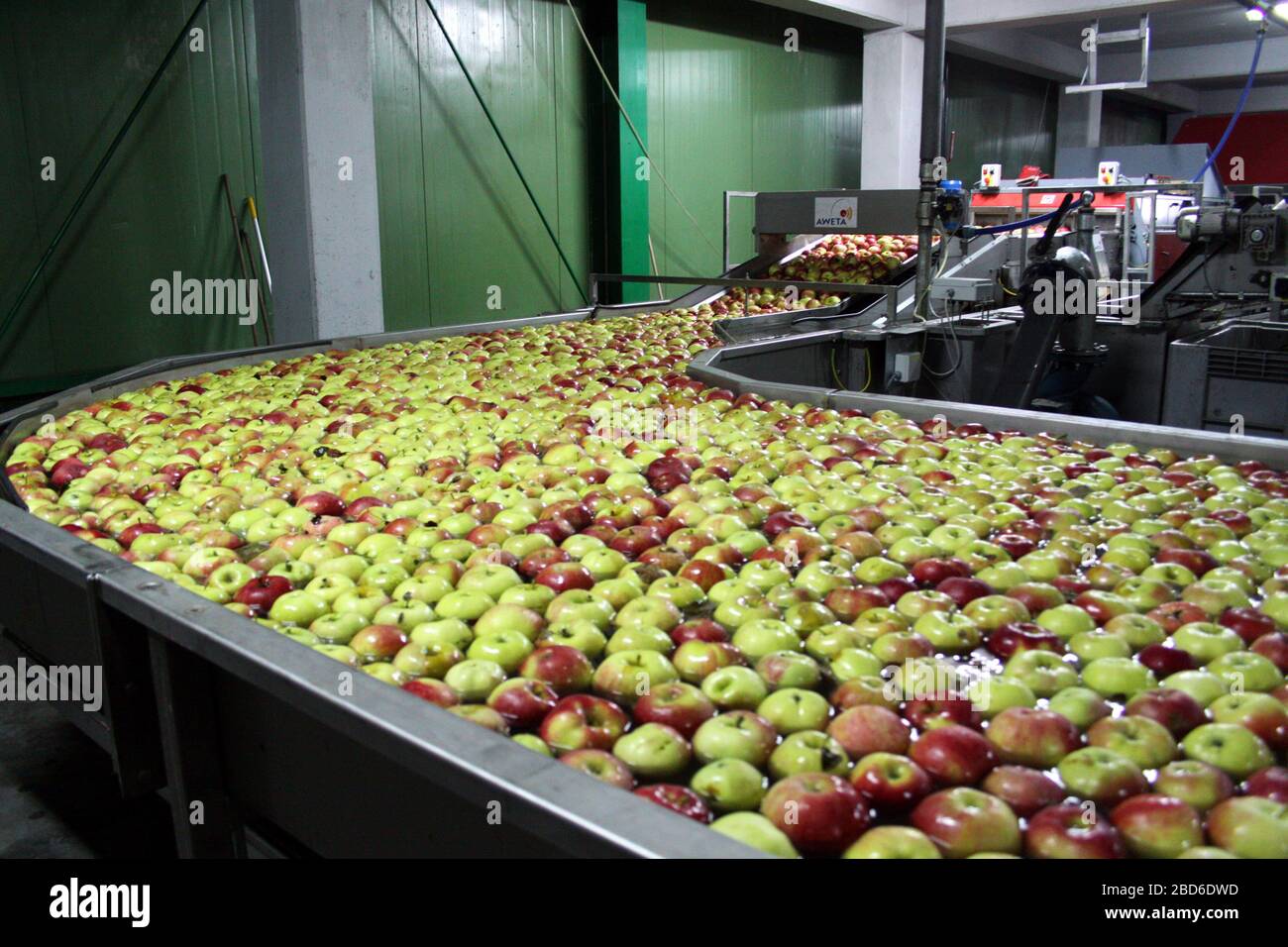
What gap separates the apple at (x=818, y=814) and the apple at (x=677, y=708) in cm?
24

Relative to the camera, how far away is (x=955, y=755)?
143cm

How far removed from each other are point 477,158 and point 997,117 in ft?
32.6

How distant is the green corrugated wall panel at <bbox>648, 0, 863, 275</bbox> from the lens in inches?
408

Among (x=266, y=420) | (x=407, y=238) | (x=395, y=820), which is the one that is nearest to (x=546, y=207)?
(x=407, y=238)

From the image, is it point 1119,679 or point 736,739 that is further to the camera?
point 1119,679

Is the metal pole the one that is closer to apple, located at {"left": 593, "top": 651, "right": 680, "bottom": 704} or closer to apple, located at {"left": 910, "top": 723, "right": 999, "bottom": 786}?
apple, located at {"left": 593, "top": 651, "right": 680, "bottom": 704}

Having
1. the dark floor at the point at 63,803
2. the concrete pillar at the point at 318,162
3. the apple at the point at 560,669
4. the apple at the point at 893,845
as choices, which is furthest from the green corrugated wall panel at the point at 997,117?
the apple at the point at 893,845

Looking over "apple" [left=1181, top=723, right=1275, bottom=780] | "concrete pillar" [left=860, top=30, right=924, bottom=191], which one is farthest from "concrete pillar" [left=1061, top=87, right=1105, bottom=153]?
"apple" [left=1181, top=723, right=1275, bottom=780]

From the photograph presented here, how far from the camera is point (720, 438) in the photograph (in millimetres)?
3291

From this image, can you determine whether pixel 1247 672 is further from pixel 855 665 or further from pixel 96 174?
pixel 96 174

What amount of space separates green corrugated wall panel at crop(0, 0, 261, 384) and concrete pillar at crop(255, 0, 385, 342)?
2.97 feet

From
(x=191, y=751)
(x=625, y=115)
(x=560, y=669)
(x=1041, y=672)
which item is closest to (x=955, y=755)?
(x=1041, y=672)

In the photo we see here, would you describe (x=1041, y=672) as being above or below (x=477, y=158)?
below
